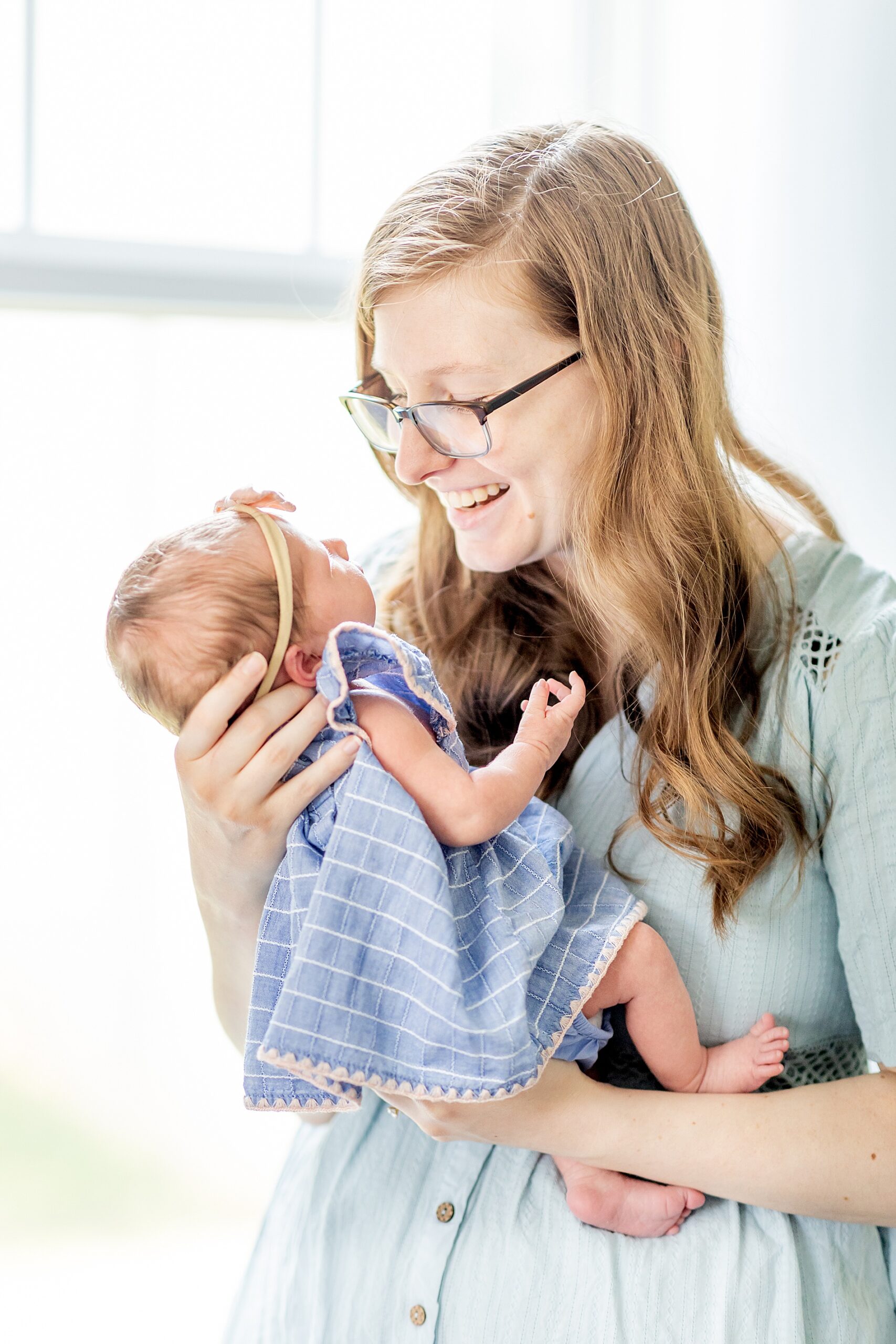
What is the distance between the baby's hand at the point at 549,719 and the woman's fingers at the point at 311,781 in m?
0.18

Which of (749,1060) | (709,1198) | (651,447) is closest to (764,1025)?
(749,1060)

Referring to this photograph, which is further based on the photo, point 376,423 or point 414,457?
point 376,423

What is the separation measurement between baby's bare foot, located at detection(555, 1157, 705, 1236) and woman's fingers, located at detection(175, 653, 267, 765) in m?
0.64

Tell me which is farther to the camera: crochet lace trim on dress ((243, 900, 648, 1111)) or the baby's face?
the baby's face

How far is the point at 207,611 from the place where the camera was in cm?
109

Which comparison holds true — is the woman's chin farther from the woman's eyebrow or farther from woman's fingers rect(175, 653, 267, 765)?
woman's fingers rect(175, 653, 267, 765)

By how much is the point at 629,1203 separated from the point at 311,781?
1.89 ft

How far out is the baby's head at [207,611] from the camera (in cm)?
110

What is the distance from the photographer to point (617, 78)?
239 cm

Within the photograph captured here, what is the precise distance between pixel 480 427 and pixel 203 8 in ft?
4.79

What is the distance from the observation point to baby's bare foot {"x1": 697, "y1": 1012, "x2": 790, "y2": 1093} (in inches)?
47.9

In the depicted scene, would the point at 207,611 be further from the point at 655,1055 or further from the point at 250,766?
the point at 655,1055

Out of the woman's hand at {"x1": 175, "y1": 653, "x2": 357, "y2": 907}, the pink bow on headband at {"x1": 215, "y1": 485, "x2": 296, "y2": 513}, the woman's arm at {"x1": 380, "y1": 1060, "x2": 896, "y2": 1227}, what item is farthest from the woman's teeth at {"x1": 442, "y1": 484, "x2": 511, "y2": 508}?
the woman's arm at {"x1": 380, "y1": 1060, "x2": 896, "y2": 1227}

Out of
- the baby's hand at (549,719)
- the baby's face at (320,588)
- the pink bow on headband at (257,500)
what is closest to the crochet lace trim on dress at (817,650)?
the baby's hand at (549,719)
